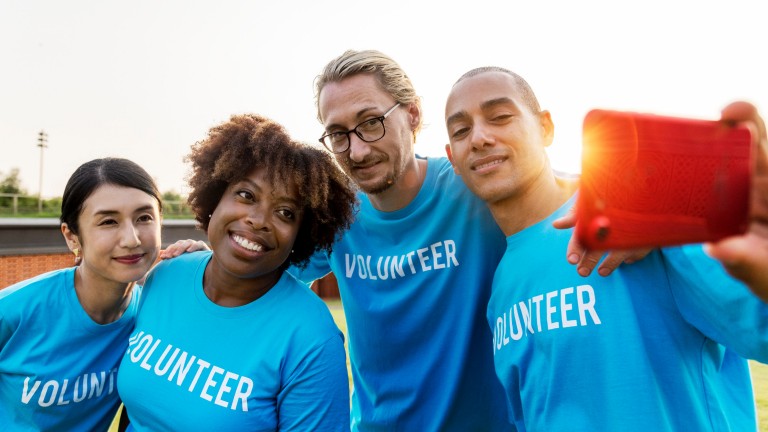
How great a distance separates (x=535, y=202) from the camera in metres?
1.92

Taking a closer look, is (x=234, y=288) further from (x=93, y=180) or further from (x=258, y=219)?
(x=93, y=180)

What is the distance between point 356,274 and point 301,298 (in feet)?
1.54

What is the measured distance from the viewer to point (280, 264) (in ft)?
7.49

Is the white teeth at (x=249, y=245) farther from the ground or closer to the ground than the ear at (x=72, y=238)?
farther from the ground

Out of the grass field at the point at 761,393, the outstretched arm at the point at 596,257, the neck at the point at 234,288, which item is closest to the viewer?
the outstretched arm at the point at 596,257

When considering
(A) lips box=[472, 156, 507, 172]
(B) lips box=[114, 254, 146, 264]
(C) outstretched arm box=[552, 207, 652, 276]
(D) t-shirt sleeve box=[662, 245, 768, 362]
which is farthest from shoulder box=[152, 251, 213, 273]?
(D) t-shirt sleeve box=[662, 245, 768, 362]

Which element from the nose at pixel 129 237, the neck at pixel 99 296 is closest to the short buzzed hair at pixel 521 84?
the nose at pixel 129 237

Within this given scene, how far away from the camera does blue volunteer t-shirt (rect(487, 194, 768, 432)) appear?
144 centimetres

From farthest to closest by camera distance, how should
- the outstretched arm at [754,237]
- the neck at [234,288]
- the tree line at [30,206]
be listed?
1. the tree line at [30,206]
2. the neck at [234,288]
3. the outstretched arm at [754,237]

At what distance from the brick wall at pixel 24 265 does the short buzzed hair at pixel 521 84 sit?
14.6m

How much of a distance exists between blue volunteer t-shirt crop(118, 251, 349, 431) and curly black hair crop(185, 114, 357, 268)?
36cm

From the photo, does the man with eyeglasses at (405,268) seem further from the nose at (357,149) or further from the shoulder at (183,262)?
the shoulder at (183,262)

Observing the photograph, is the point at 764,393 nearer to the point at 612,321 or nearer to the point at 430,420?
the point at 430,420

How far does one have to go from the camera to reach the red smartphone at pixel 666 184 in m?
0.81
